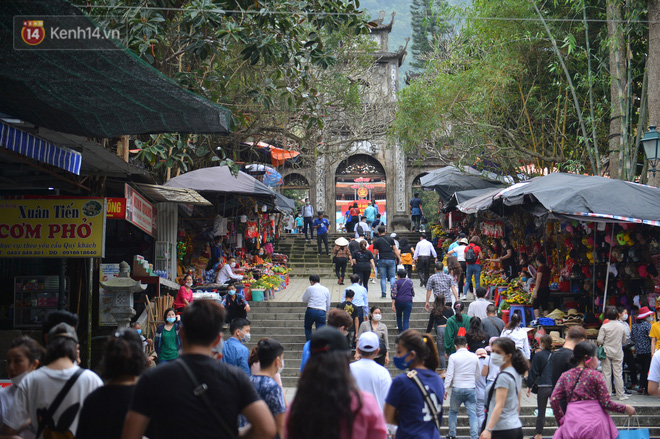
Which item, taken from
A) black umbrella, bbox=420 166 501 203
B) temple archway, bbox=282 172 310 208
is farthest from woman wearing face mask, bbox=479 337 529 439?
temple archway, bbox=282 172 310 208

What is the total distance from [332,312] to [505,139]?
14090 mm

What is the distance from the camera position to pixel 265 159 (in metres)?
24.7

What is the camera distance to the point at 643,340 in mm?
10930

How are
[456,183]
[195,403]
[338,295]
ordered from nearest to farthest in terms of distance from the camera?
[195,403]
[338,295]
[456,183]

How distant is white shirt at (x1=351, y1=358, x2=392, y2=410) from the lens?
5.17 m

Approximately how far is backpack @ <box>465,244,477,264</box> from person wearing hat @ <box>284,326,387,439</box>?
13410mm

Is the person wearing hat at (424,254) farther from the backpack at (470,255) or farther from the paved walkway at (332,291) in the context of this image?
the backpack at (470,255)

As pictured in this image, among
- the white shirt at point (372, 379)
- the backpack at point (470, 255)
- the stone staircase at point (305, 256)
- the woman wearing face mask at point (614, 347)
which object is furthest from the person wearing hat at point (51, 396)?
the stone staircase at point (305, 256)

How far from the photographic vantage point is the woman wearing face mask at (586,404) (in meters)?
6.02

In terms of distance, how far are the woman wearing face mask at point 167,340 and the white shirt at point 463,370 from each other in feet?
13.1

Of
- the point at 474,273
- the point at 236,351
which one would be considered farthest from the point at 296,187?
the point at 236,351

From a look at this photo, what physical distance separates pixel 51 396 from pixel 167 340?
602 centimetres

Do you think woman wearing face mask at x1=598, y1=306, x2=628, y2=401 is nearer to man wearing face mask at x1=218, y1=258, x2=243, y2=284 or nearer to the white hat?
the white hat

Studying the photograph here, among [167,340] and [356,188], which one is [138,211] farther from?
[356,188]
